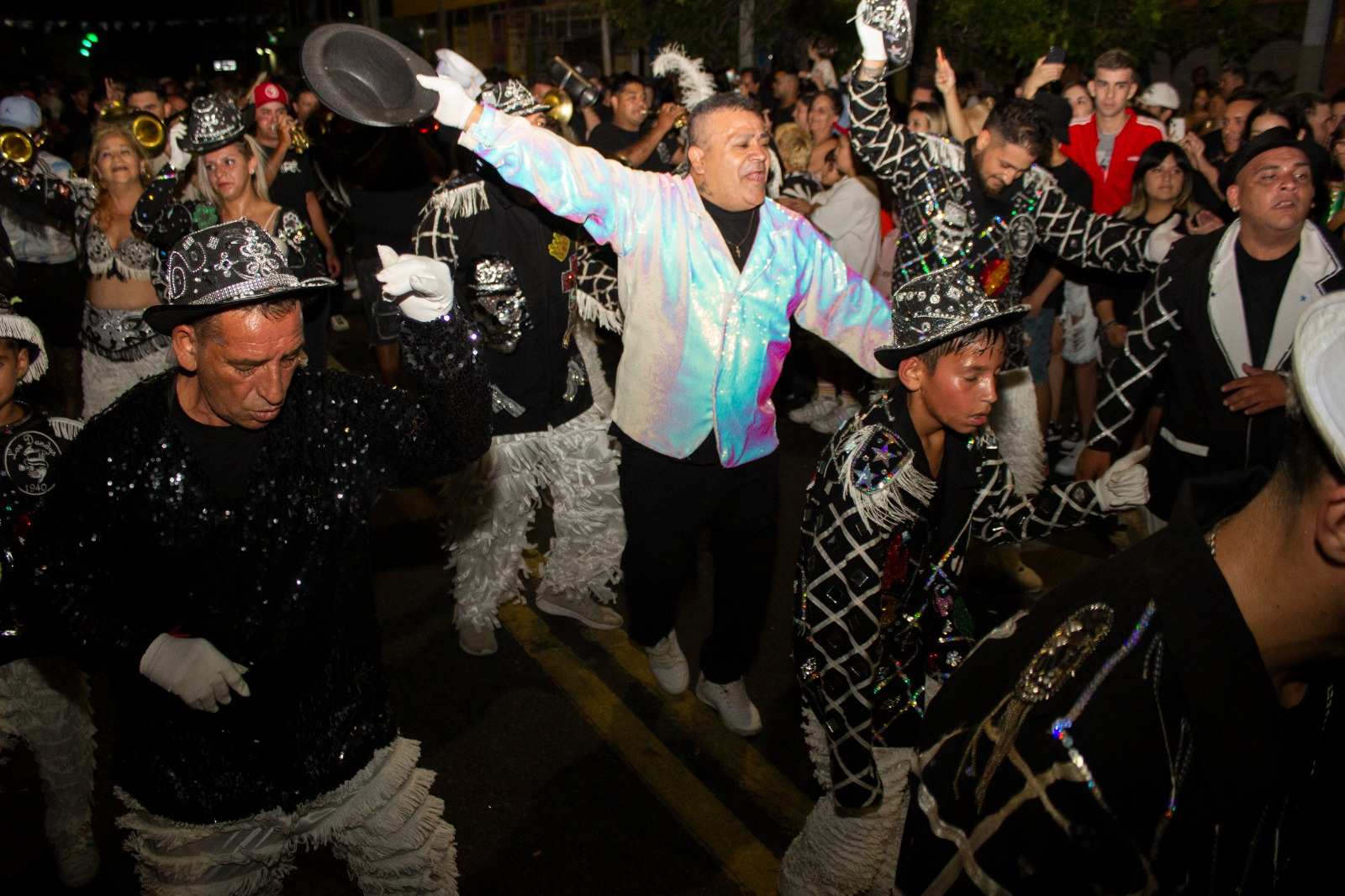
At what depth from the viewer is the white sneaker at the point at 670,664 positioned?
4.51m

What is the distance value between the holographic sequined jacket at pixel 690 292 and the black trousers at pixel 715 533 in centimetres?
11

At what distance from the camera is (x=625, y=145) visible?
30.9 ft

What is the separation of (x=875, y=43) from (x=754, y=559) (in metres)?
2.46

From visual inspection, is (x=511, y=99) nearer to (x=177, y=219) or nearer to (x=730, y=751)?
(x=177, y=219)

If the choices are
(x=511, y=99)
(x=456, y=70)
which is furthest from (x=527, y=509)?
(x=456, y=70)

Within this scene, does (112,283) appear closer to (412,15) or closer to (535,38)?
(535,38)

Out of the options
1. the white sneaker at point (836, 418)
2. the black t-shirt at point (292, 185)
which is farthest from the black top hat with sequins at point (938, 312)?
the black t-shirt at point (292, 185)

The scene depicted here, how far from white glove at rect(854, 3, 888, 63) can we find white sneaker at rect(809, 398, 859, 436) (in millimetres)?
3442

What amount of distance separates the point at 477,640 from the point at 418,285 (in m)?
2.75

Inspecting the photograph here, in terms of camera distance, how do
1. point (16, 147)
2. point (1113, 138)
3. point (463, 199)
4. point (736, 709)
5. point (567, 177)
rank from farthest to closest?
point (1113, 138), point (16, 147), point (463, 199), point (736, 709), point (567, 177)

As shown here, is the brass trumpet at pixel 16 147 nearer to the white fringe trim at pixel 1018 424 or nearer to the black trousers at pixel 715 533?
the black trousers at pixel 715 533

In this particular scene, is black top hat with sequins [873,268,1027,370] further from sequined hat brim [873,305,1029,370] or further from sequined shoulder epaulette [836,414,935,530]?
sequined shoulder epaulette [836,414,935,530]

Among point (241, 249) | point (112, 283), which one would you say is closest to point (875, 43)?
point (241, 249)

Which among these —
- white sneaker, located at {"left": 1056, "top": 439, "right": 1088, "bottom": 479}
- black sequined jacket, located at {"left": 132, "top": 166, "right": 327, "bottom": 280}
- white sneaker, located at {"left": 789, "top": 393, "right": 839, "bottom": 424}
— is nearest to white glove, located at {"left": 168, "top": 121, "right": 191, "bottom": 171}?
black sequined jacket, located at {"left": 132, "top": 166, "right": 327, "bottom": 280}
